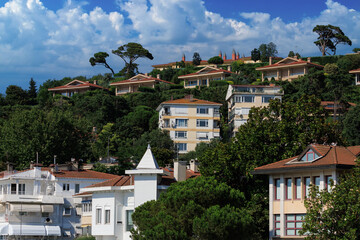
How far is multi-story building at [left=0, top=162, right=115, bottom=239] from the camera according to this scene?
66.1 m

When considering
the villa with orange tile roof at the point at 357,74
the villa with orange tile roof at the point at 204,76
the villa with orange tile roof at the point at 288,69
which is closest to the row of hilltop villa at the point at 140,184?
the villa with orange tile roof at the point at 357,74

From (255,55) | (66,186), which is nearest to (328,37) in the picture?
(255,55)

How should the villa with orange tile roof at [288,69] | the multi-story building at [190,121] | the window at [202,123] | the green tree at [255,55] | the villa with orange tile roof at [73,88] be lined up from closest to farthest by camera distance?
the multi-story building at [190,121], the window at [202,123], the villa with orange tile roof at [288,69], the villa with orange tile roof at [73,88], the green tree at [255,55]

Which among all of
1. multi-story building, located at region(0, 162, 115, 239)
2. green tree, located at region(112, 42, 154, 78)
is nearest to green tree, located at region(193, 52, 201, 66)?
green tree, located at region(112, 42, 154, 78)

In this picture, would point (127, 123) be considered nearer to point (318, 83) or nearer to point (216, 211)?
point (318, 83)

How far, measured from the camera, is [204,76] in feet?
478

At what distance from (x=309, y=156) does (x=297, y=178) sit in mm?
1820

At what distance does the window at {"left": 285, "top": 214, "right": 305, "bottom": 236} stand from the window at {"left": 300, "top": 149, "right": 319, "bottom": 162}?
3924 mm

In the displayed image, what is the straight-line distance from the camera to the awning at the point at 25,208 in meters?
65.9

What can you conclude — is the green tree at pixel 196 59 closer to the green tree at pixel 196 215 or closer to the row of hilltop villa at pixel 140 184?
the row of hilltop villa at pixel 140 184

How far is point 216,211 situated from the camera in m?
42.2

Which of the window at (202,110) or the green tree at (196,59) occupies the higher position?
the green tree at (196,59)

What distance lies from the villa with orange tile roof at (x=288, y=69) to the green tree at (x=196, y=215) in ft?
305

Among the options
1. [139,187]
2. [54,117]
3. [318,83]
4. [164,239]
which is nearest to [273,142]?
[139,187]
